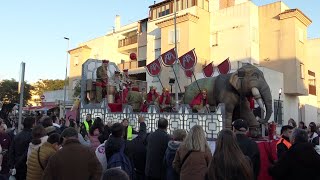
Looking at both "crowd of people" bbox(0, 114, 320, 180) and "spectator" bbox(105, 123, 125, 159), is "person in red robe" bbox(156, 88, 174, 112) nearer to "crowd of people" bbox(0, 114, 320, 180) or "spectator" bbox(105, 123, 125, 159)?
"crowd of people" bbox(0, 114, 320, 180)

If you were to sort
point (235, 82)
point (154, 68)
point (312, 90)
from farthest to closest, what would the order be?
1. point (312, 90)
2. point (154, 68)
3. point (235, 82)

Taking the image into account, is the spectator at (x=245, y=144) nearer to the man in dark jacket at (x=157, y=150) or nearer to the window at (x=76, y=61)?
the man in dark jacket at (x=157, y=150)

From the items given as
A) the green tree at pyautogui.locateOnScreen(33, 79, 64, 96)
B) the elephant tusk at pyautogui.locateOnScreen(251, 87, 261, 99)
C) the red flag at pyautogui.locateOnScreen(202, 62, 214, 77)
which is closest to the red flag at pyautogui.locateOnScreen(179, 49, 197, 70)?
the red flag at pyautogui.locateOnScreen(202, 62, 214, 77)

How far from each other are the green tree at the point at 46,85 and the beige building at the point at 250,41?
105ft

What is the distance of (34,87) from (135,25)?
97.1ft

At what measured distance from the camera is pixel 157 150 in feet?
22.7

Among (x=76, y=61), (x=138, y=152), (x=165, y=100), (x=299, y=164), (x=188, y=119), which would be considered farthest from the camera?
(x=76, y=61)

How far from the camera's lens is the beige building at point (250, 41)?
98.8 ft

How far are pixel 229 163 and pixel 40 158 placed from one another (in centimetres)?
273

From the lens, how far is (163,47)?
3488cm

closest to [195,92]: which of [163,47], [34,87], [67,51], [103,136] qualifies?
[103,136]

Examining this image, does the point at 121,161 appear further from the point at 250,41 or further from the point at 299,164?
the point at 250,41

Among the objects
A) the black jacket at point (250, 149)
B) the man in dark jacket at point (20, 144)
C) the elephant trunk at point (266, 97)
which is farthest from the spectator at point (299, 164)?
the elephant trunk at point (266, 97)

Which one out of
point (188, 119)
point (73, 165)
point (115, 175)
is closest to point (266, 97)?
point (188, 119)
